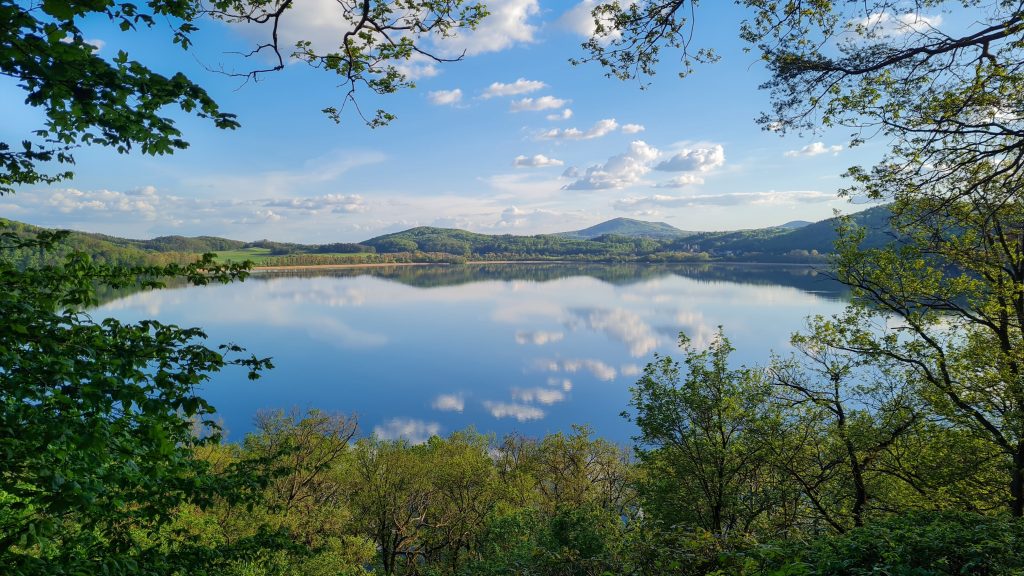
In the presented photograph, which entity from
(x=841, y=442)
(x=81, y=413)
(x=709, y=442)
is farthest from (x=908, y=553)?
(x=709, y=442)

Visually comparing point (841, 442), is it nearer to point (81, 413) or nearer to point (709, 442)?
point (709, 442)

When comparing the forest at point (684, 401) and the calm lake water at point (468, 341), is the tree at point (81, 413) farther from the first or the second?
the calm lake water at point (468, 341)

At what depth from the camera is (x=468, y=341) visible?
8800cm

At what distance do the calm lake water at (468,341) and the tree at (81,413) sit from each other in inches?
264

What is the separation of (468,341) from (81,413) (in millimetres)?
84285

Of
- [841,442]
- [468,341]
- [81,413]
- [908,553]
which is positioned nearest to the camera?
[81,413]

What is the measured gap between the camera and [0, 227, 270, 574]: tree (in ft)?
11.9

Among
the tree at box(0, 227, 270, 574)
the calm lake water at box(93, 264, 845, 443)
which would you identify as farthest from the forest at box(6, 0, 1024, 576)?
the calm lake water at box(93, 264, 845, 443)

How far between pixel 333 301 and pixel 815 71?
138 metres

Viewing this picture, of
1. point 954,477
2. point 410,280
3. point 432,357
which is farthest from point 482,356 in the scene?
point 410,280

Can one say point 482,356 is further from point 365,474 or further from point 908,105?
point 908,105

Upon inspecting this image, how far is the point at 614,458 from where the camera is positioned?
29.9m

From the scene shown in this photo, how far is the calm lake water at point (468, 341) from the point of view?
53656 mm

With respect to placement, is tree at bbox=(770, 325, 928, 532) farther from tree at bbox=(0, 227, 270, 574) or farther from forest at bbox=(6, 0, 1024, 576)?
tree at bbox=(0, 227, 270, 574)
